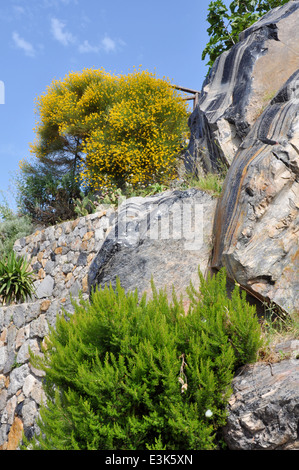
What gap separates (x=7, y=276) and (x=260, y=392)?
22.4 feet

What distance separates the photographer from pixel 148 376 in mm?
3227

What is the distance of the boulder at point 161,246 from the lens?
5.21 metres

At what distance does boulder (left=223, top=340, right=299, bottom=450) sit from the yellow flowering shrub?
26.0ft

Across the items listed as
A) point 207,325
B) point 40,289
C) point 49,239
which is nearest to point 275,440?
point 207,325

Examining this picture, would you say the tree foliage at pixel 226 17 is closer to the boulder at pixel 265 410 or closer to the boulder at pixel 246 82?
the boulder at pixel 246 82

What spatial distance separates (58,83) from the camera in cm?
1399

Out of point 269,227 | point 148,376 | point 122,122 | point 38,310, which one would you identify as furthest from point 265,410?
point 122,122

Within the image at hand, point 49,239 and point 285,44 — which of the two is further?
point 49,239

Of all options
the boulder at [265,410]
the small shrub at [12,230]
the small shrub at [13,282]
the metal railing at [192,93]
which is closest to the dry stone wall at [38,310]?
the small shrub at [13,282]

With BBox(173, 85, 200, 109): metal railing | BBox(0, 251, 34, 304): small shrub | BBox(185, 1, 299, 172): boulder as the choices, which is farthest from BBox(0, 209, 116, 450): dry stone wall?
BBox(173, 85, 200, 109): metal railing

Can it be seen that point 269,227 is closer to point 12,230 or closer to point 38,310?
point 38,310

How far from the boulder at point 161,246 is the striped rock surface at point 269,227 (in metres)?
0.60

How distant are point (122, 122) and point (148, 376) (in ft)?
28.5
